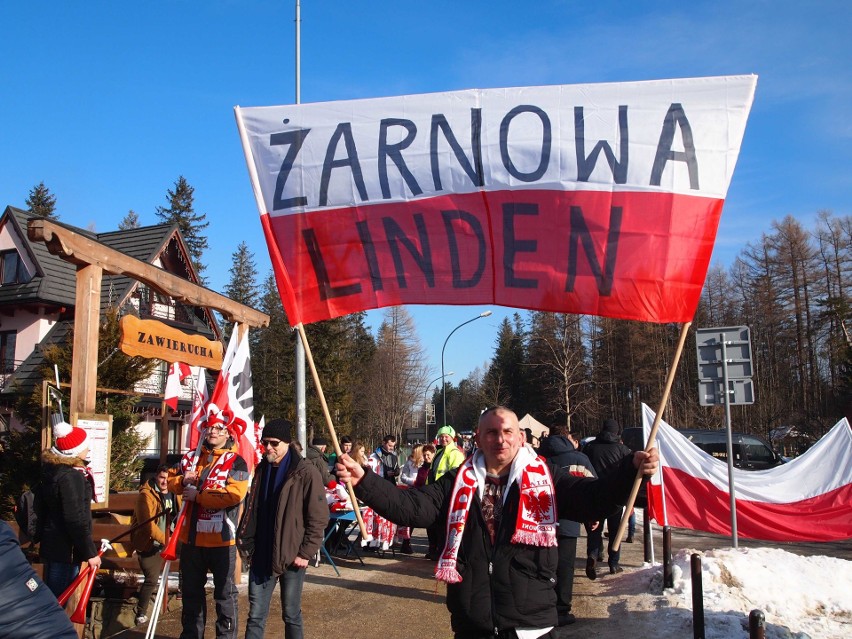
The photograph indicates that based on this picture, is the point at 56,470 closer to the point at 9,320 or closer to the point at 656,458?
the point at 656,458

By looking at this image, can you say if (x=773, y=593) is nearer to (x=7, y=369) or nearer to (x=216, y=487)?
(x=216, y=487)

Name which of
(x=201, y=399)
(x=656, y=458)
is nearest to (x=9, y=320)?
(x=201, y=399)

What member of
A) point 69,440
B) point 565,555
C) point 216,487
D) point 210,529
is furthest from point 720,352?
point 69,440

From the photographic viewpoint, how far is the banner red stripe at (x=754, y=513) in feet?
35.1

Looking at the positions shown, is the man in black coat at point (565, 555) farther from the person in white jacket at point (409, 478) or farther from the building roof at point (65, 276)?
the building roof at point (65, 276)

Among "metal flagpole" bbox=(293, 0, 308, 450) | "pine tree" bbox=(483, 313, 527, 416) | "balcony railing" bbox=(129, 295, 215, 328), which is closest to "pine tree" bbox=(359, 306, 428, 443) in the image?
"pine tree" bbox=(483, 313, 527, 416)

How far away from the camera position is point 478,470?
3.75 meters

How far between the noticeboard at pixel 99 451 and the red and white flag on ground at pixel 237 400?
1.11 metres

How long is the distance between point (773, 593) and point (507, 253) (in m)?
5.41

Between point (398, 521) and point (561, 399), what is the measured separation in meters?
47.4

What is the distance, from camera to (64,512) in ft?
18.1

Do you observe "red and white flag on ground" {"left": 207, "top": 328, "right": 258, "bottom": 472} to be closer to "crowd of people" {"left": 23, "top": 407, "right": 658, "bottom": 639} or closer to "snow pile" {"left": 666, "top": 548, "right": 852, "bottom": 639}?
"crowd of people" {"left": 23, "top": 407, "right": 658, "bottom": 639}

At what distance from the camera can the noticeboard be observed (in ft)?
24.4

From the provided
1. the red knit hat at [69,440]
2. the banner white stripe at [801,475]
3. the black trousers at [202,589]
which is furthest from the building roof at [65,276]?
the black trousers at [202,589]
